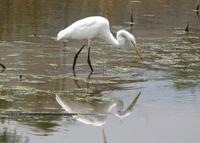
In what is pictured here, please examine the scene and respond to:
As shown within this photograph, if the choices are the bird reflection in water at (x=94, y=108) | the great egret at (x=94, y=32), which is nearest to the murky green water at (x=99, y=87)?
the bird reflection in water at (x=94, y=108)

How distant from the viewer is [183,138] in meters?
9.22

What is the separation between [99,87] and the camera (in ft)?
39.9

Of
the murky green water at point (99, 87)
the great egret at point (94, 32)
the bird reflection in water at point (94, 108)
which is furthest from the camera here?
the great egret at point (94, 32)

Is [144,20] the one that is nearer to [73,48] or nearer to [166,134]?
[73,48]

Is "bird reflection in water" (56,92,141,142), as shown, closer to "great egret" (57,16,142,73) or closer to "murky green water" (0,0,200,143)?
"murky green water" (0,0,200,143)

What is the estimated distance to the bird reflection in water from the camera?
9.88 m

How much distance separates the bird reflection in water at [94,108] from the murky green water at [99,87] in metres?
0.01

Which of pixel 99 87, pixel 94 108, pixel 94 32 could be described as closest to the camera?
pixel 94 108

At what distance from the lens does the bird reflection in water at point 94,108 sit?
32.4 ft

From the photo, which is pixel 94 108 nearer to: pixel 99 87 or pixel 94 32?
pixel 99 87

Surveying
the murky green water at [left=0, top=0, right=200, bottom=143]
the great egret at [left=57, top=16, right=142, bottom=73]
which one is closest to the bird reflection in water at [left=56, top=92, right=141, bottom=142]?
the murky green water at [left=0, top=0, right=200, bottom=143]

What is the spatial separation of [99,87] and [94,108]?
1.63 m

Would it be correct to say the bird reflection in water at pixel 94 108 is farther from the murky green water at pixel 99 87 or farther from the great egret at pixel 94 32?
the great egret at pixel 94 32

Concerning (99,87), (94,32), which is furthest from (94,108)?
(94,32)
